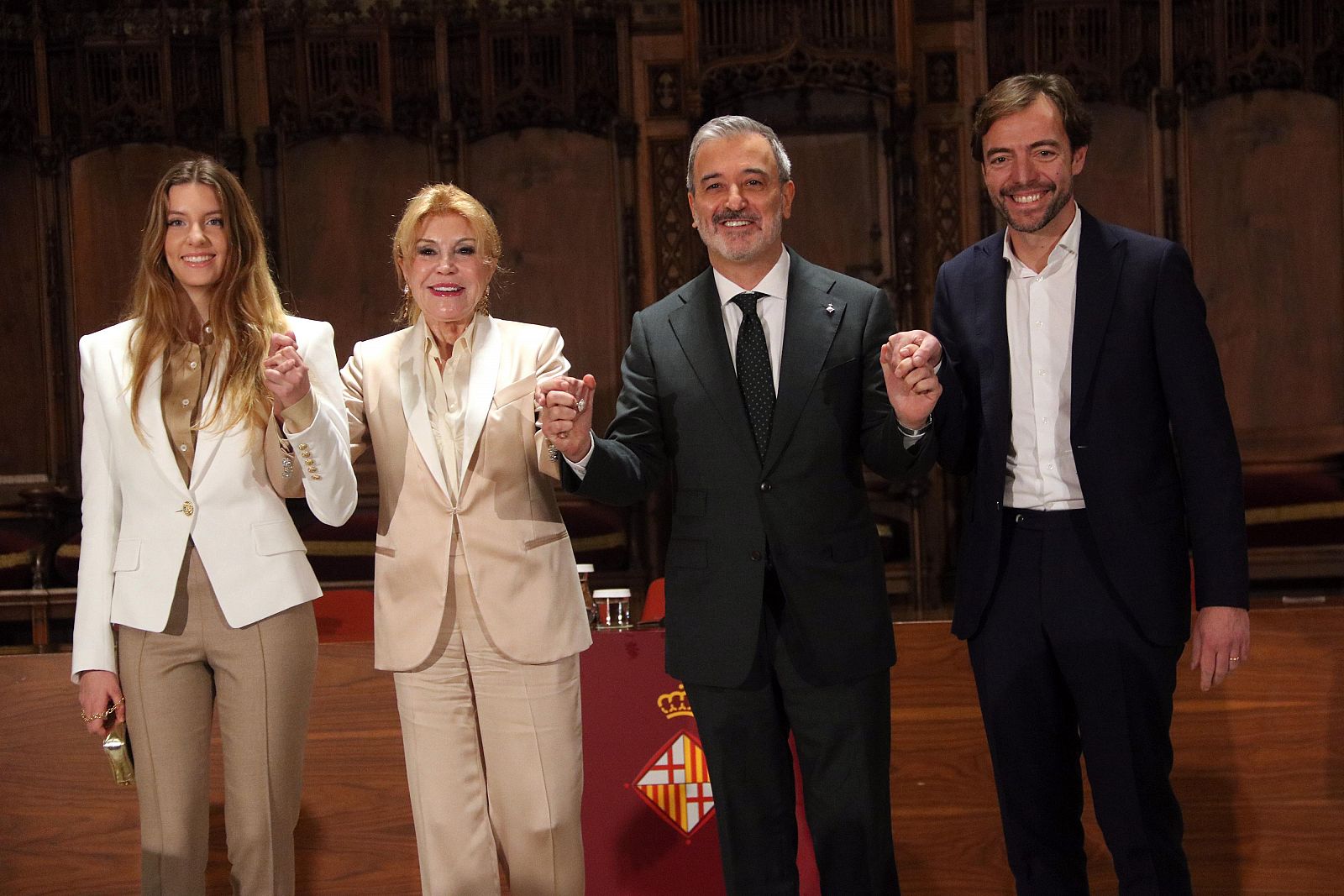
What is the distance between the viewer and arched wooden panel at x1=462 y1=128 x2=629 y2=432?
6.58m

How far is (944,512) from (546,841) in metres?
4.19

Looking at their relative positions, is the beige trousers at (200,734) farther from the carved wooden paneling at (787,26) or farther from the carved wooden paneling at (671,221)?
the carved wooden paneling at (787,26)

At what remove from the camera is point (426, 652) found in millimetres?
2365

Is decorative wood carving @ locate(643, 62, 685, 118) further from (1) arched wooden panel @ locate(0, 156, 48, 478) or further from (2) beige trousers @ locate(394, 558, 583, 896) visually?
(2) beige trousers @ locate(394, 558, 583, 896)

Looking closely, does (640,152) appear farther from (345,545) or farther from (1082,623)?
(1082,623)

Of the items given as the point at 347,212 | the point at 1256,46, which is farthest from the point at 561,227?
the point at 1256,46

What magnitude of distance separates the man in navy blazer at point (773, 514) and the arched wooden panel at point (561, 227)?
422cm

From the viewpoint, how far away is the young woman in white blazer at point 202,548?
232 centimetres

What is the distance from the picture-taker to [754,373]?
235 cm

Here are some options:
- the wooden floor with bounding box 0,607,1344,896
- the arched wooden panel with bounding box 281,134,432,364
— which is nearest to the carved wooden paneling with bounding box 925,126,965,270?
the arched wooden panel with bounding box 281,134,432,364

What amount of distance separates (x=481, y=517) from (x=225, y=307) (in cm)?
66

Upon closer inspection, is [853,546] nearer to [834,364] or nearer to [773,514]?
[773,514]

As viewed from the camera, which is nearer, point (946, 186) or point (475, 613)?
point (475, 613)

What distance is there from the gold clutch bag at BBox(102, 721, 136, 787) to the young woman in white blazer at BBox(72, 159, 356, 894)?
2 centimetres
